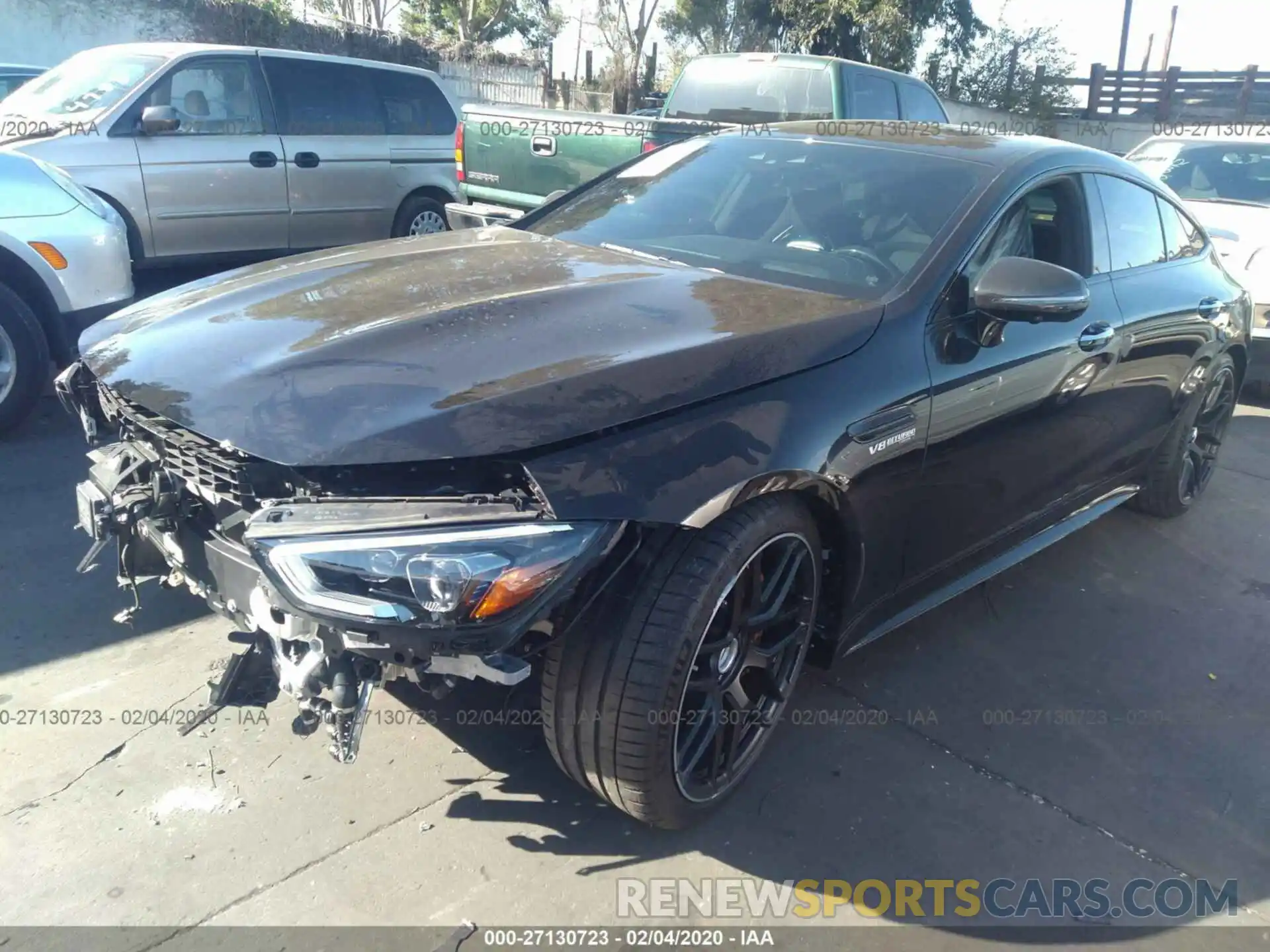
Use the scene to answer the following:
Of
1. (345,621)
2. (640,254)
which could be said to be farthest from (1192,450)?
(345,621)

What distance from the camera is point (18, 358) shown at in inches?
184

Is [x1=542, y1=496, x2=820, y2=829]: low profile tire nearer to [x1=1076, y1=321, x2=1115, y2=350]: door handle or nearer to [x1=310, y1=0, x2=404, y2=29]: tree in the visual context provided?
[x1=1076, y1=321, x2=1115, y2=350]: door handle

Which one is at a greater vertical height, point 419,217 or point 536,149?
point 536,149

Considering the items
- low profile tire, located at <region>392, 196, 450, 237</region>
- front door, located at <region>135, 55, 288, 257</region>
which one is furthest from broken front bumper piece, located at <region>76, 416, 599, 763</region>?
low profile tire, located at <region>392, 196, 450, 237</region>

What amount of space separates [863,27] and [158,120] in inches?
731

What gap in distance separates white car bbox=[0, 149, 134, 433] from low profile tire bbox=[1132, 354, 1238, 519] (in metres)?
5.02

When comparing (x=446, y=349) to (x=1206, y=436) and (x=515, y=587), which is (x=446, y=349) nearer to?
(x=515, y=587)

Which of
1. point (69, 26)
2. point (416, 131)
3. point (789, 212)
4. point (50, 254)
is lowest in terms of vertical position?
point (50, 254)

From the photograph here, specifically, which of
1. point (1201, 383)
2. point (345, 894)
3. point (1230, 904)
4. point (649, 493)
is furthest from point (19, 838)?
point (1201, 383)

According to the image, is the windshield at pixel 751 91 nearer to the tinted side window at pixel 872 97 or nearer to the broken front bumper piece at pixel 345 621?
the tinted side window at pixel 872 97

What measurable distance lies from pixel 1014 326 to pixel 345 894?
2466 mm

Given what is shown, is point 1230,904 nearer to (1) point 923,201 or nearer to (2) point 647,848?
(2) point 647,848

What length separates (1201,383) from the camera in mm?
4570

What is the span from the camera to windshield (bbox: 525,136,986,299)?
10.0ft
